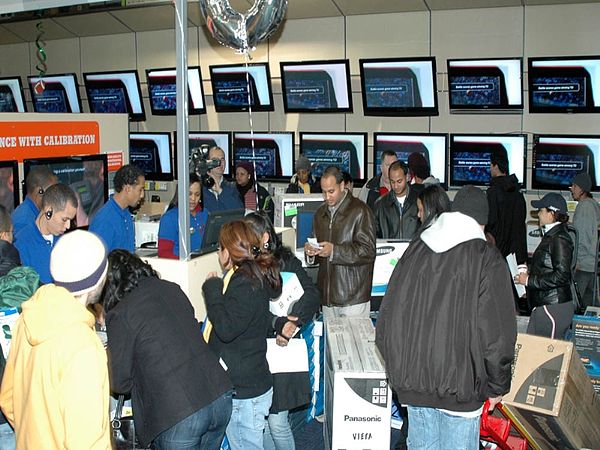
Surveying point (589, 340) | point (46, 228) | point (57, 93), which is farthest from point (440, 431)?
point (57, 93)

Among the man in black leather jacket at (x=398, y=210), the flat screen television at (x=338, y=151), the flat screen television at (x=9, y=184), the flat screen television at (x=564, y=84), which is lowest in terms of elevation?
the man in black leather jacket at (x=398, y=210)

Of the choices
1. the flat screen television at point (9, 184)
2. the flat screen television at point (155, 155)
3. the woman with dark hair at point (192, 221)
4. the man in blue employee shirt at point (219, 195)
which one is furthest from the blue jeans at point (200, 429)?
the flat screen television at point (155, 155)

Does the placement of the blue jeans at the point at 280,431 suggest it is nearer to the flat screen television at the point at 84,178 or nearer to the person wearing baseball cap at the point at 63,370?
the person wearing baseball cap at the point at 63,370

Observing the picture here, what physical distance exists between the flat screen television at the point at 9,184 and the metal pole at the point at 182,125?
7.15 ft

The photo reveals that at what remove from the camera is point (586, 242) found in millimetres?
6184

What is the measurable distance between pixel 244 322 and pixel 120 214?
1833mm

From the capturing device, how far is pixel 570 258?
168 inches

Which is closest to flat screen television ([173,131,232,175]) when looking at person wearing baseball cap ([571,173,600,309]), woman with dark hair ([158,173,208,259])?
woman with dark hair ([158,173,208,259])

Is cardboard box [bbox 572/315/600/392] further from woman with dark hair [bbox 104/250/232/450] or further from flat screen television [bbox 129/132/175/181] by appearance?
flat screen television [bbox 129/132/175/181]

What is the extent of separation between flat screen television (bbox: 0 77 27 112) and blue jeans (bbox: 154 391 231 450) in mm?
8670

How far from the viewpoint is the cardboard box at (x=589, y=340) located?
4301 mm

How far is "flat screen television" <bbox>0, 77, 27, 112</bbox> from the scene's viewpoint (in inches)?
397

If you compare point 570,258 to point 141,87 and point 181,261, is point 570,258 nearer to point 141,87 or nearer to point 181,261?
point 181,261

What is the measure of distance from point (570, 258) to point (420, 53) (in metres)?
4.12
